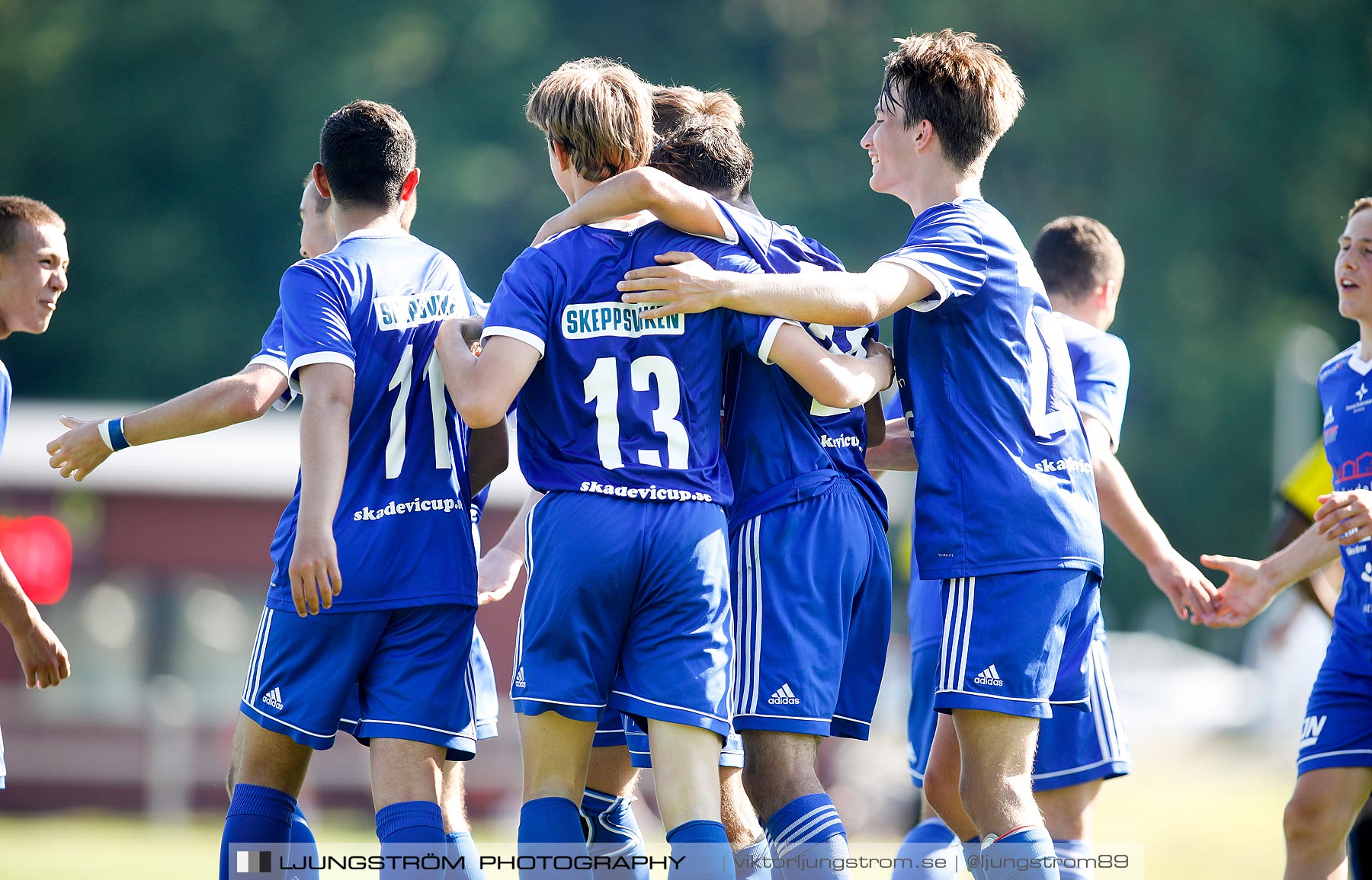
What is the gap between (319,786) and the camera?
14.1 m

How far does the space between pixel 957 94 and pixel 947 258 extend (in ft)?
1.81

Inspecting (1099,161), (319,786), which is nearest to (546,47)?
(1099,161)

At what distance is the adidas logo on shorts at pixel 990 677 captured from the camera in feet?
13.5

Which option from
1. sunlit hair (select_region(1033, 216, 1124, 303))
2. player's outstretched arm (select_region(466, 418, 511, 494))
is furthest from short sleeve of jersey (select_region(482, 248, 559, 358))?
sunlit hair (select_region(1033, 216, 1124, 303))

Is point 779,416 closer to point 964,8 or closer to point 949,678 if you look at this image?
point 949,678

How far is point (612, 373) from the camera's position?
13.4 ft

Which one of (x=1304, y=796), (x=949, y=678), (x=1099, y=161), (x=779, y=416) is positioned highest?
(x=1099, y=161)

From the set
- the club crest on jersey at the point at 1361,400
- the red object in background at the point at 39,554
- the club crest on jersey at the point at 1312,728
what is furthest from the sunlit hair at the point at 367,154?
the red object in background at the point at 39,554

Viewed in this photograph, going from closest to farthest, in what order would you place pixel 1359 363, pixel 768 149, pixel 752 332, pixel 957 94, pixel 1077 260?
pixel 752 332, pixel 957 94, pixel 1359 363, pixel 1077 260, pixel 768 149

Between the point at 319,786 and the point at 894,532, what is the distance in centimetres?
733

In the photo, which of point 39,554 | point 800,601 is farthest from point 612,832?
point 39,554

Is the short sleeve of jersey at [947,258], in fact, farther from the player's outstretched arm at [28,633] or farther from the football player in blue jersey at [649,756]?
the player's outstretched arm at [28,633]

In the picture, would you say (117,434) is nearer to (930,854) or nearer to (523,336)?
(523,336)

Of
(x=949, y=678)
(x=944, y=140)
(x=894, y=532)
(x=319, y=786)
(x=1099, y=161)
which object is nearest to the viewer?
(x=949, y=678)
